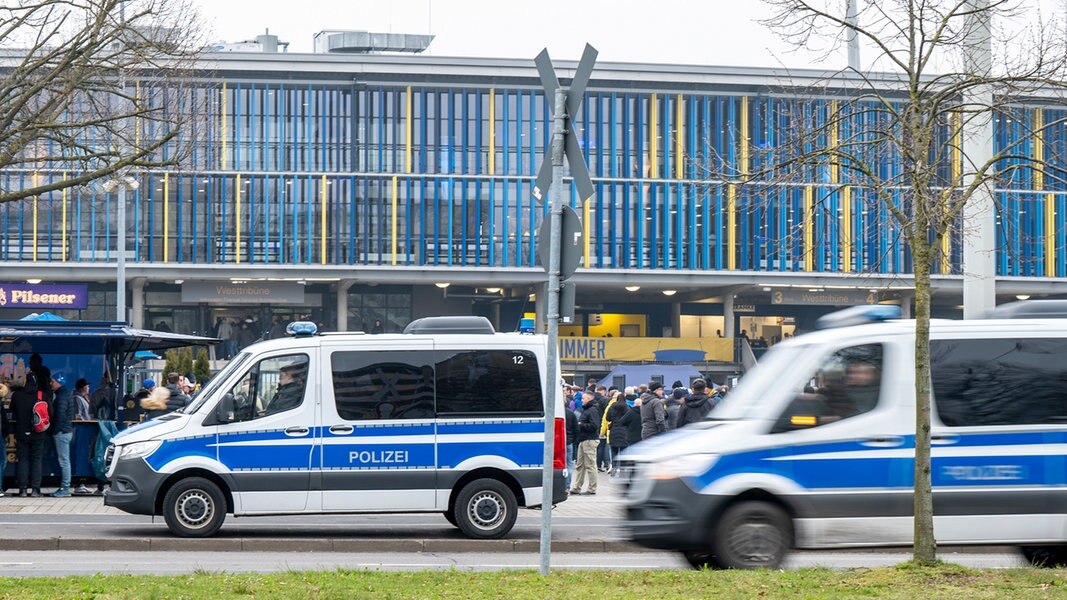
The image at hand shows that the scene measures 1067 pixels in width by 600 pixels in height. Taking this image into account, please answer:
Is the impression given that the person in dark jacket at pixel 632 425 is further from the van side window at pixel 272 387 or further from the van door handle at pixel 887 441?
the van door handle at pixel 887 441

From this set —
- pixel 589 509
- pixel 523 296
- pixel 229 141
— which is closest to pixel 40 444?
pixel 589 509

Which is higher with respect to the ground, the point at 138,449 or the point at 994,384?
the point at 994,384

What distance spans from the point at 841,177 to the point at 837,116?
8.05 feet

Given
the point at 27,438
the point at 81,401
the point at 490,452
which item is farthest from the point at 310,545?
the point at 81,401

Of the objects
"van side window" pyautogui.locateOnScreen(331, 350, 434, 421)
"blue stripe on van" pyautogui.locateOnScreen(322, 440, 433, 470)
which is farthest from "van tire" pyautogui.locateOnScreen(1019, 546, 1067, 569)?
"van side window" pyautogui.locateOnScreen(331, 350, 434, 421)

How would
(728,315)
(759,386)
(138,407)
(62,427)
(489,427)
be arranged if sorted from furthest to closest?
1. (728,315)
2. (138,407)
3. (62,427)
4. (489,427)
5. (759,386)

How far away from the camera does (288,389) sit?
15727 millimetres

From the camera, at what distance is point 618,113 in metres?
64.3

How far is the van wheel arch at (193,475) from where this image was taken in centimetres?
1556

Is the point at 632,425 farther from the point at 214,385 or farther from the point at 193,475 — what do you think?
the point at 193,475

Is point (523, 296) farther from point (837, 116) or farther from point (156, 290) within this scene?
point (837, 116)

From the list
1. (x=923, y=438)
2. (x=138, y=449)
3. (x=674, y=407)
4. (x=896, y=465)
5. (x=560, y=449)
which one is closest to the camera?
(x=923, y=438)

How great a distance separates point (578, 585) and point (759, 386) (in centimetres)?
330

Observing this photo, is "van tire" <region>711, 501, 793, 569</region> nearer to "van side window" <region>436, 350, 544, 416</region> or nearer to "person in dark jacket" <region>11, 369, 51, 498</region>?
"van side window" <region>436, 350, 544, 416</region>
